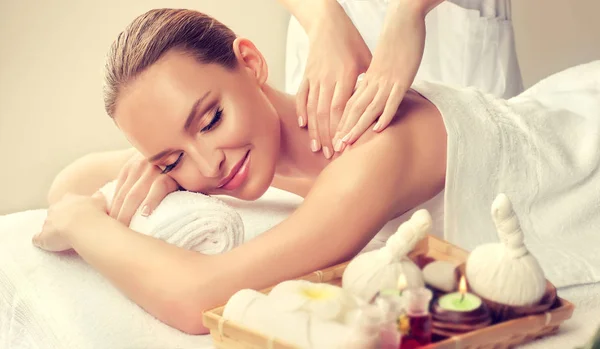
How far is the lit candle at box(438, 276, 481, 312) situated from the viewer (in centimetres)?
92

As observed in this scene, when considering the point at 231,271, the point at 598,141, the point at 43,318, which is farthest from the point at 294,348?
the point at 598,141

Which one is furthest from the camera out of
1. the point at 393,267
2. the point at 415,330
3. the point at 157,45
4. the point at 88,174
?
the point at 88,174

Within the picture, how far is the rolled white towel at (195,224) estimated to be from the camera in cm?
120

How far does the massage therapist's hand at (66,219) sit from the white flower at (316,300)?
1.36ft

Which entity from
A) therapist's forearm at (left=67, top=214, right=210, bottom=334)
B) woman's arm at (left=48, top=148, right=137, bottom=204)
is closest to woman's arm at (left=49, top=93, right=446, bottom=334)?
therapist's forearm at (left=67, top=214, right=210, bottom=334)

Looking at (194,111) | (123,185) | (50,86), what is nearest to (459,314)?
(194,111)

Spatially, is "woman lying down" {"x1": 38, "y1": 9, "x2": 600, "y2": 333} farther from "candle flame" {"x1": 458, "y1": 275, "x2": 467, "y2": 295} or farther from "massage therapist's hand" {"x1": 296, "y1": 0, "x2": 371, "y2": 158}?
"candle flame" {"x1": 458, "y1": 275, "x2": 467, "y2": 295}

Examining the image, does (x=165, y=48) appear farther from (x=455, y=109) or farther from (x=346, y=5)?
(x=346, y=5)

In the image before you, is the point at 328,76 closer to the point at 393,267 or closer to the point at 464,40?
the point at 393,267

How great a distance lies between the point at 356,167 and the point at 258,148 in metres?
0.20

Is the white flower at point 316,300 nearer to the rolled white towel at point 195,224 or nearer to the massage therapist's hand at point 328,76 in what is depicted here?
the rolled white towel at point 195,224

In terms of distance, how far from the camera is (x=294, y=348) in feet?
2.89

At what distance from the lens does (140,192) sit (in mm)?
1306

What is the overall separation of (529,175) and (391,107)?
0.89 ft
